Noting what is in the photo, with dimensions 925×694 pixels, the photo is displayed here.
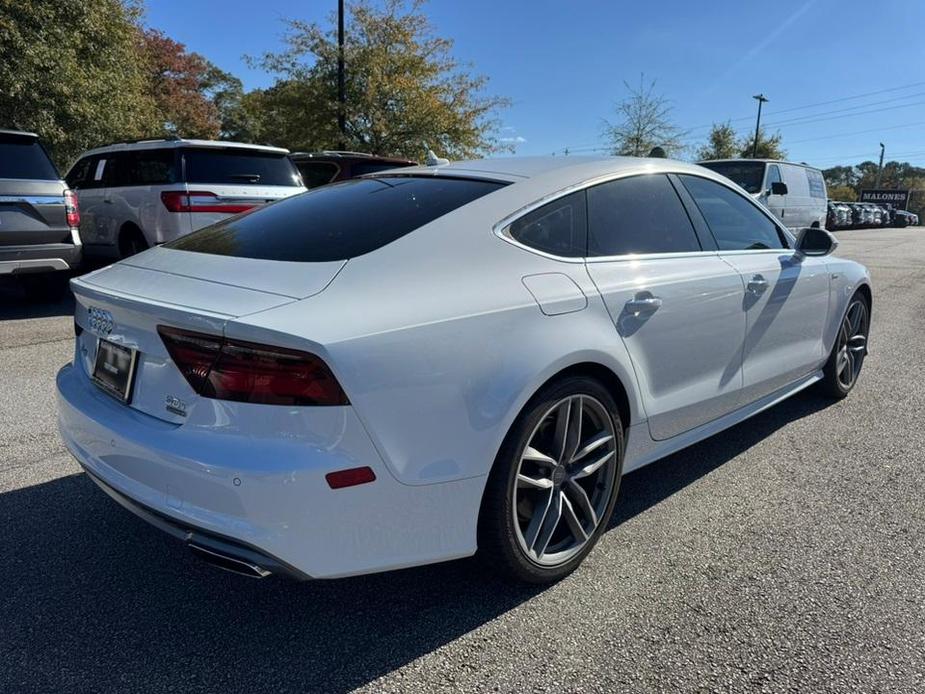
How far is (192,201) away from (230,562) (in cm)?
649

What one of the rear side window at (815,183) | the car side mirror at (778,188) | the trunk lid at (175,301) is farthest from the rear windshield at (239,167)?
the rear side window at (815,183)

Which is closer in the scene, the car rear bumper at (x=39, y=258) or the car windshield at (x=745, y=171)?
the car rear bumper at (x=39, y=258)

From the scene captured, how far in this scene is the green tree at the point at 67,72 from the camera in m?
14.2

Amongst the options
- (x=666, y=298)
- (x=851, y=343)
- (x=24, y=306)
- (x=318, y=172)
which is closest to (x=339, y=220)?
(x=666, y=298)

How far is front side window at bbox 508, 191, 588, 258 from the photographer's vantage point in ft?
8.64

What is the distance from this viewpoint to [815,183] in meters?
14.9

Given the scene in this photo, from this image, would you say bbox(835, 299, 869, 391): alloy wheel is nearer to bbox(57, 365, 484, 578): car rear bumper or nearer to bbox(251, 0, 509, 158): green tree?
bbox(57, 365, 484, 578): car rear bumper

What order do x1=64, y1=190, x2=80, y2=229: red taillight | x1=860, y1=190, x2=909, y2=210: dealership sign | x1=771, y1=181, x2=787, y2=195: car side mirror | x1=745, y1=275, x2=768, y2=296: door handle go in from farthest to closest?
x1=860, y1=190, x2=909, y2=210: dealership sign, x1=771, y1=181, x2=787, y2=195: car side mirror, x1=64, y1=190, x2=80, y2=229: red taillight, x1=745, y1=275, x2=768, y2=296: door handle

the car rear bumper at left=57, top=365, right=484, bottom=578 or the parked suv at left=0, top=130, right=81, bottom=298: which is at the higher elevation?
the parked suv at left=0, top=130, right=81, bottom=298

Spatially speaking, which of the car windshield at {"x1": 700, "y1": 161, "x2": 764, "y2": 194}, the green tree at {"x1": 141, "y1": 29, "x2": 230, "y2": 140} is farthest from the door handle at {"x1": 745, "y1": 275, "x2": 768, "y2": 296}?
the green tree at {"x1": 141, "y1": 29, "x2": 230, "y2": 140}

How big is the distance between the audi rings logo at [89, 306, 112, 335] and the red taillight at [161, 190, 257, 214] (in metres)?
5.44

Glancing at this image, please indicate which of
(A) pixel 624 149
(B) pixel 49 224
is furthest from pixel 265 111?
(B) pixel 49 224

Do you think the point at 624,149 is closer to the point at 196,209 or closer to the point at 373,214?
the point at 196,209

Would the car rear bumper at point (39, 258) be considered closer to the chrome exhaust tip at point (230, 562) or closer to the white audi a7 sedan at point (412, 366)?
the white audi a7 sedan at point (412, 366)
